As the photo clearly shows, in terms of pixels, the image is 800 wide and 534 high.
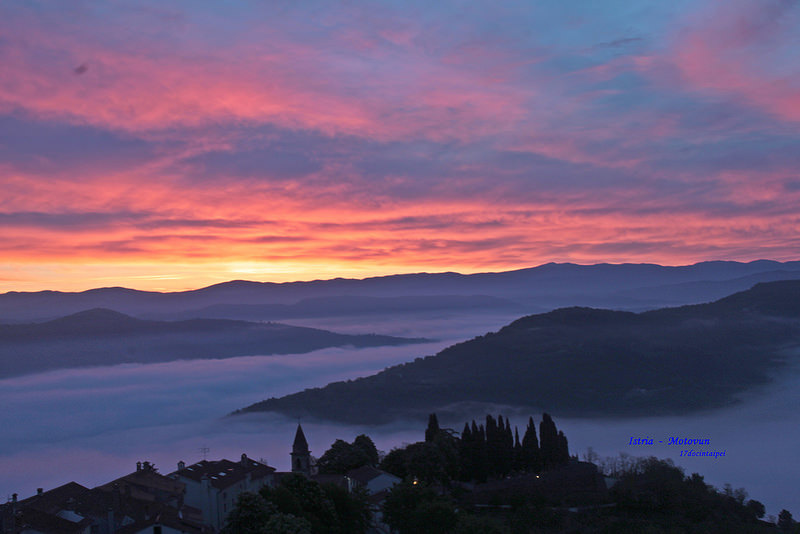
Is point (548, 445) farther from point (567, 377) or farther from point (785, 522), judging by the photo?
point (567, 377)

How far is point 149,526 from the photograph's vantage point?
1502 inches

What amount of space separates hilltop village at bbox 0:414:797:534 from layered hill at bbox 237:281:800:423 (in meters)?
76.5

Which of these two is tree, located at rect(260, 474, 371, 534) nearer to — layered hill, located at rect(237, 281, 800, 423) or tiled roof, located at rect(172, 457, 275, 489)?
tiled roof, located at rect(172, 457, 275, 489)

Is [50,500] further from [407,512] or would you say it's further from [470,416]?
[470,416]

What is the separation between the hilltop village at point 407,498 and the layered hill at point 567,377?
76.5 m

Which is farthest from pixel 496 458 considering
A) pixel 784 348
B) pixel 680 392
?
pixel 784 348

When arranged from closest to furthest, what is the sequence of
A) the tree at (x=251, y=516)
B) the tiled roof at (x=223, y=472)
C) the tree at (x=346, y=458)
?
the tree at (x=251, y=516), the tiled roof at (x=223, y=472), the tree at (x=346, y=458)

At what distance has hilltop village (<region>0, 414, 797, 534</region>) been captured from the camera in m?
38.6

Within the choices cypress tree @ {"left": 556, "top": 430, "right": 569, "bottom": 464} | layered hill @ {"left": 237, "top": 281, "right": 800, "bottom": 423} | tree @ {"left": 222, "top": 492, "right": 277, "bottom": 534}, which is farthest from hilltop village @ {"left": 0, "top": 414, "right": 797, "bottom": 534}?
layered hill @ {"left": 237, "top": 281, "right": 800, "bottom": 423}

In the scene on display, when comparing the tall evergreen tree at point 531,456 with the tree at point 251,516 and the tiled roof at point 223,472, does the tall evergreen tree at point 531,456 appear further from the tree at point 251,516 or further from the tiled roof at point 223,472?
the tree at point 251,516

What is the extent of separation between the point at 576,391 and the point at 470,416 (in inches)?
1293

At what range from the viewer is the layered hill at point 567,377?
146 meters

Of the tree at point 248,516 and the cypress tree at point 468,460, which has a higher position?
the tree at point 248,516

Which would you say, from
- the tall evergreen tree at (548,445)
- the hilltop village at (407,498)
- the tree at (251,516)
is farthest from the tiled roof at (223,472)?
the tall evergreen tree at (548,445)
